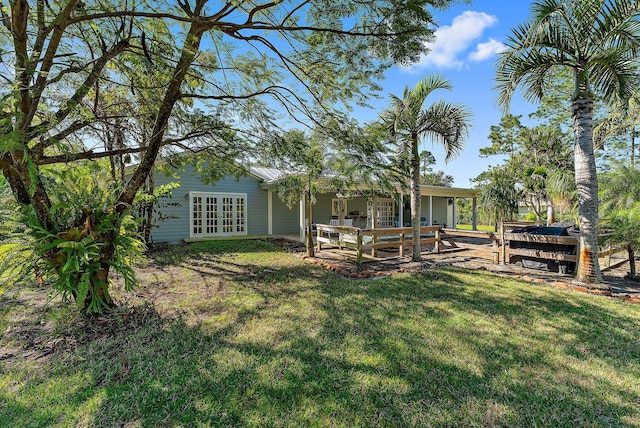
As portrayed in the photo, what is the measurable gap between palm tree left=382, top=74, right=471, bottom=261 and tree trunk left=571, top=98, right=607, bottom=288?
88.6 inches

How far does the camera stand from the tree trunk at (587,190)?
541cm

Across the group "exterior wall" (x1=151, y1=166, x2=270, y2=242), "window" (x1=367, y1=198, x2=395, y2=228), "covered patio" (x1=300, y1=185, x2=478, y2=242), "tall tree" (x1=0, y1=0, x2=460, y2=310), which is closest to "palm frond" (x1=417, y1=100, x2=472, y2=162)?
→ "tall tree" (x1=0, y1=0, x2=460, y2=310)

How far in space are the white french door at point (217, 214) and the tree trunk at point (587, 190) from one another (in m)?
11.5

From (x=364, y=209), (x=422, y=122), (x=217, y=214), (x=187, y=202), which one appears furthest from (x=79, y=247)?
(x=364, y=209)

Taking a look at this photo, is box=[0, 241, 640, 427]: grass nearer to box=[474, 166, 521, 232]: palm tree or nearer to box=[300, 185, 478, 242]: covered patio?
box=[300, 185, 478, 242]: covered patio

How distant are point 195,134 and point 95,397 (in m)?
4.51

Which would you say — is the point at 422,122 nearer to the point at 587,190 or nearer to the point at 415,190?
the point at 415,190

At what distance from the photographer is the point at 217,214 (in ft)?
42.0

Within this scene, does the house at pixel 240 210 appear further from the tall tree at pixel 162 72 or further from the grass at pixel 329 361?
the grass at pixel 329 361

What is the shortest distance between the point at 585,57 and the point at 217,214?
12.4m

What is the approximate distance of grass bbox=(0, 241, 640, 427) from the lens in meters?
2.24

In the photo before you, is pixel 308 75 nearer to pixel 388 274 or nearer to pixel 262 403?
pixel 388 274

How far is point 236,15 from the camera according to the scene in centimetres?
469

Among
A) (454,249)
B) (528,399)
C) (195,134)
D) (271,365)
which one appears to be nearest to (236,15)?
(195,134)
